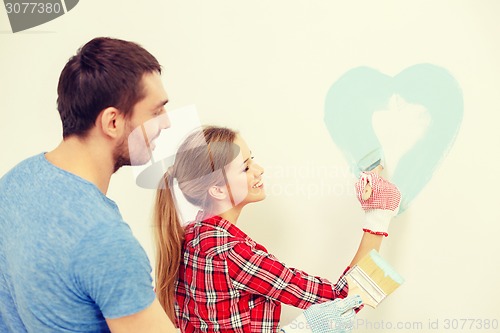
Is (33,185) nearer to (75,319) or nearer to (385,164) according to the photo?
(75,319)

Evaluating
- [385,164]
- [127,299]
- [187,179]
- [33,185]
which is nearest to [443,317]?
[385,164]

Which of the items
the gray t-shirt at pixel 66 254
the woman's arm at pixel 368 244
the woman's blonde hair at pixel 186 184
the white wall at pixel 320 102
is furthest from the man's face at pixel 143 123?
the woman's arm at pixel 368 244

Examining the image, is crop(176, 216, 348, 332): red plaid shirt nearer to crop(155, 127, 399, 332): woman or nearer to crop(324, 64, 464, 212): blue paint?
crop(155, 127, 399, 332): woman

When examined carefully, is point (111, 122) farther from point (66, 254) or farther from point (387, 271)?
point (387, 271)

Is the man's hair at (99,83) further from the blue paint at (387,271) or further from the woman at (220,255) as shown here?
the blue paint at (387,271)

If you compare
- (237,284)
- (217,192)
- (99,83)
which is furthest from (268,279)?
(99,83)

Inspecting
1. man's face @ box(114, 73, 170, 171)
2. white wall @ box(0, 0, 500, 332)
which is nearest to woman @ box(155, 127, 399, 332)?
white wall @ box(0, 0, 500, 332)

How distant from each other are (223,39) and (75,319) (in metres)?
0.77

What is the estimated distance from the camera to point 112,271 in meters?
0.75

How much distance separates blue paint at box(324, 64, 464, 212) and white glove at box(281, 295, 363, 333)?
28 cm

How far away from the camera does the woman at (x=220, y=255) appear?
Answer: 109 centimetres

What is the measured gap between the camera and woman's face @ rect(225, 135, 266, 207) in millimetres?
1158

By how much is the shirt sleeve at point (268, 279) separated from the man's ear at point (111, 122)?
0.36 meters

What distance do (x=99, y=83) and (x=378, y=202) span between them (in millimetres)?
625
